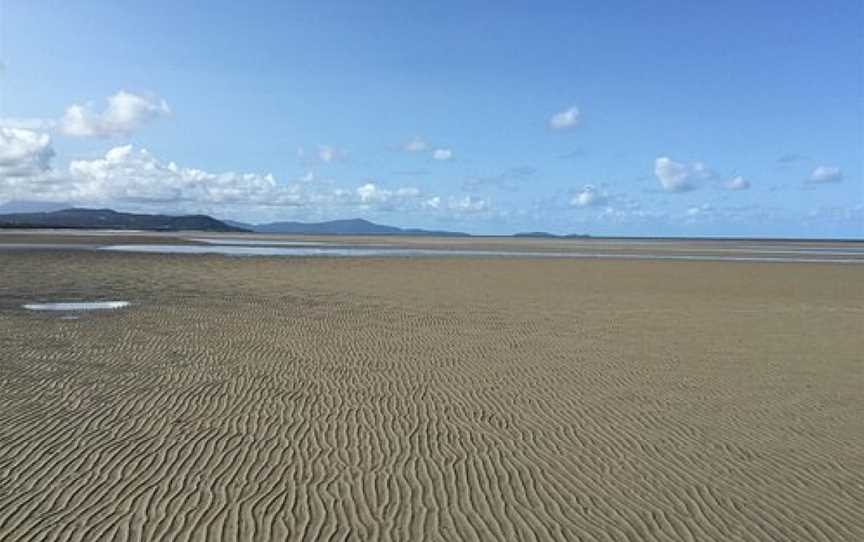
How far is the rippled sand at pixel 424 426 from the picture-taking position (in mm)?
6746

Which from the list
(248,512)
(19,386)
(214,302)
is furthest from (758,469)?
(214,302)

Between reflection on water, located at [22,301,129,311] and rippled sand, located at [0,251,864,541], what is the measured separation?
0.70m

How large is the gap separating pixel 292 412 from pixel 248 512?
3568 mm

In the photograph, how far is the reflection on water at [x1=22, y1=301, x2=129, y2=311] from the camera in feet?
67.7

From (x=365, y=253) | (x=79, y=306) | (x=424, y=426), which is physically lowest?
(x=365, y=253)

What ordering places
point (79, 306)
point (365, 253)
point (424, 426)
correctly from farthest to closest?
point (365, 253) → point (79, 306) → point (424, 426)

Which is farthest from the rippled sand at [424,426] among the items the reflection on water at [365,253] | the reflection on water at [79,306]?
the reflection on water at [365,253]

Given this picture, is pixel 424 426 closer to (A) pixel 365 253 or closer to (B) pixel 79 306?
(B) pixel 79 306

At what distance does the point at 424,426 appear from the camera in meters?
9.77

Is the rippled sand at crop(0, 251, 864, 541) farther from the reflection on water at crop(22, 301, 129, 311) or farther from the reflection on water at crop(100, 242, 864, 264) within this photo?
the reflection on water at crop(100, 242, 864, 264)

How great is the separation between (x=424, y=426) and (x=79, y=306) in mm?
15327

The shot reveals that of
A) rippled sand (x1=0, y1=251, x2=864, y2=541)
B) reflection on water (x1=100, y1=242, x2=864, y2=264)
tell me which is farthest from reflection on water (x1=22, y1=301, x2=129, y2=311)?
reflection on water (x1=100, y1=242, x2=864, y2=264)

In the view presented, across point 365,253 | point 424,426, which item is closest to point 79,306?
point 424,426

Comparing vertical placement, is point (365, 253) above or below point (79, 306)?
below
